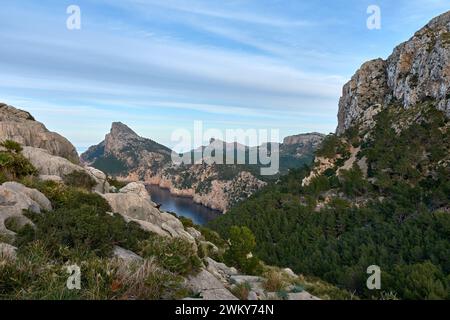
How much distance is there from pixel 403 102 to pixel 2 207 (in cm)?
11374

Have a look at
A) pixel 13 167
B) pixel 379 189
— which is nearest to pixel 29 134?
pixel 13 167

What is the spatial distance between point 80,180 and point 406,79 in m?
105

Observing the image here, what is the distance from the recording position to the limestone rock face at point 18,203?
12938 millimetres

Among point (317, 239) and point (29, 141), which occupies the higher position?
point (29, 141)

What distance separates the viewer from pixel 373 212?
71250 millimetres

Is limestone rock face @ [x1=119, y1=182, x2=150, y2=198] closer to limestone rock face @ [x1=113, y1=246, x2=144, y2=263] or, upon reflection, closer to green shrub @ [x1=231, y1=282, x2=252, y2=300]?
limestone rock face @ [x1=113, y1=246, x2=144, y2=263]

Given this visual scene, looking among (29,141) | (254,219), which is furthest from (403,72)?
(29,141)

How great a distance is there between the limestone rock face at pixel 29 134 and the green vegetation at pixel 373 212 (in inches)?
1290

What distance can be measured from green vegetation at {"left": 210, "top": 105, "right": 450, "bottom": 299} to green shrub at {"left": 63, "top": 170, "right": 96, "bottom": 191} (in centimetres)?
2373

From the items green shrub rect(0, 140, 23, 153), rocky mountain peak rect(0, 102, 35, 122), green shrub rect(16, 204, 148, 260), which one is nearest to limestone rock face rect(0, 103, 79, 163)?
rocky mountain peak rect(0, 102, 35, 122)

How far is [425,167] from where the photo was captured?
79562 millimetres
